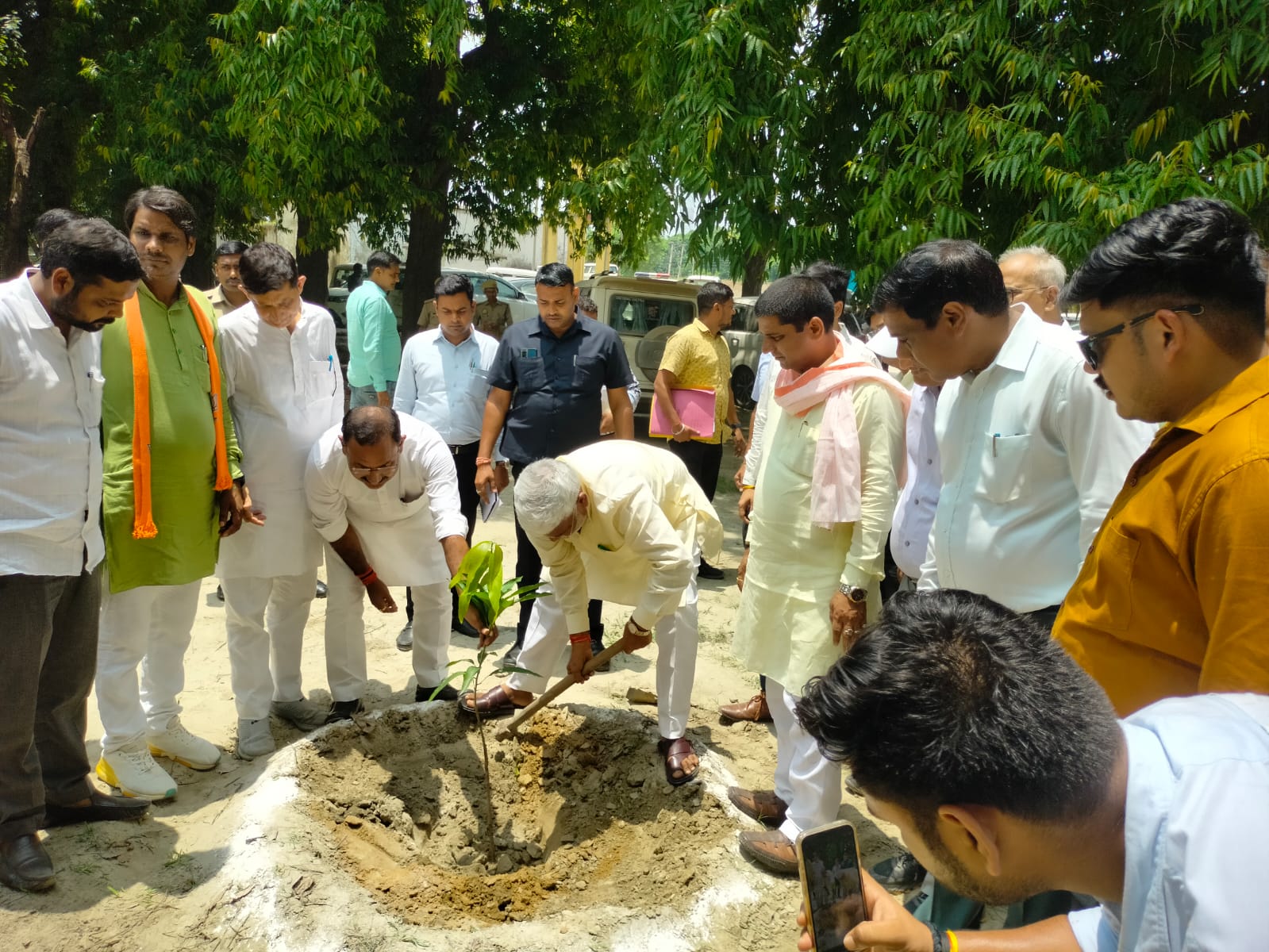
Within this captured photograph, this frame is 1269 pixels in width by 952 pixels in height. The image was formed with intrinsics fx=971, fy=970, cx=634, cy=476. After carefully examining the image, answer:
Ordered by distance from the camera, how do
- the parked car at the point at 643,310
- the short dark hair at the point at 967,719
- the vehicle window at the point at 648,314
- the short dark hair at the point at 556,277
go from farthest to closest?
the vehicle window at the point at 648,314, the parked car at the point at 643,310, the short dark hair at the point at 556,277, the short dark hair at the point at 967,719

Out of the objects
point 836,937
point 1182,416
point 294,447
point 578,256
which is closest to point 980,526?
point 1182,416

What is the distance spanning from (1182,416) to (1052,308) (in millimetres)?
2330

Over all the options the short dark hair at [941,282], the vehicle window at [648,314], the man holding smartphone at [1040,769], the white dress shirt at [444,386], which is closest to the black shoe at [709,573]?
the white dress shirt at [444,386]

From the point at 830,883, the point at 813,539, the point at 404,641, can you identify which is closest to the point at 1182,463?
the point at 830,883

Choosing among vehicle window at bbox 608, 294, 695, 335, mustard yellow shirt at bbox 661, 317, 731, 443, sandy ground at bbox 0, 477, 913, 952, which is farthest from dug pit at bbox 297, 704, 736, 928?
vehicle window at bbox 608, 294, 695, 335

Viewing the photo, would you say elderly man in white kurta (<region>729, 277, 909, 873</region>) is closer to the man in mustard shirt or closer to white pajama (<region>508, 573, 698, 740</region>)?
white pajama (<region>508, 573, 698, 740</region>)

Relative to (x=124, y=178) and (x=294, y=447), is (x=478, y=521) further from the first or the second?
(x=124, y=178)

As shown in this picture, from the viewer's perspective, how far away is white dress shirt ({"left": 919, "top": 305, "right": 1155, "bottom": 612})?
2393 millimetres

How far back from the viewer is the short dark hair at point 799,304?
3225mm

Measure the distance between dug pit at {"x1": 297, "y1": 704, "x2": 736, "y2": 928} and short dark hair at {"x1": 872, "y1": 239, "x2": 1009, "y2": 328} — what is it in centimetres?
198

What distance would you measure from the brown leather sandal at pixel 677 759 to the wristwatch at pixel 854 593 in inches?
44.6

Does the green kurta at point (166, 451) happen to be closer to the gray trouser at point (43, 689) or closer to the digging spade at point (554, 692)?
the gray trouser at point (43, 689)

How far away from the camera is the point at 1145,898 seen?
44.3 inches

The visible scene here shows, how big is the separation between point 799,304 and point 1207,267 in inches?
63.2
